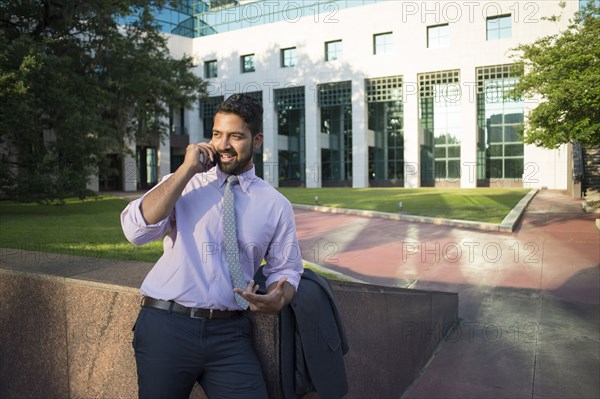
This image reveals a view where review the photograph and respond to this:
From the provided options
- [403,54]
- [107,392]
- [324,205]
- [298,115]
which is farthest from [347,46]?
[107,392]

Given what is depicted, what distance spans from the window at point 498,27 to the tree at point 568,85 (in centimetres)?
2197

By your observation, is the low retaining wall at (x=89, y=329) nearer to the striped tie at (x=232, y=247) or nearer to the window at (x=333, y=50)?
the striped tie at (x=232, y=247)

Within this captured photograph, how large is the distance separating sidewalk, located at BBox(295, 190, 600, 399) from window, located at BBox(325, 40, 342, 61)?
28567 mm

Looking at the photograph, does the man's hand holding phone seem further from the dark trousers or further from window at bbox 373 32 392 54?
window at bbox 373 32 392 54

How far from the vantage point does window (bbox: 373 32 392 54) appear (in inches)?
1531

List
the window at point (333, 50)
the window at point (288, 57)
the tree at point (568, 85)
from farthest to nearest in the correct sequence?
the window at point (288, 57), the window at point (333, 50), the tree at point (568, 85)

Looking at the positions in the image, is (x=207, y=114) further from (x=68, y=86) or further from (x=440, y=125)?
(x=68, y=86)

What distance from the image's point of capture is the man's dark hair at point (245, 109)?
7.60 ft

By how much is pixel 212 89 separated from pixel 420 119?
20.9m

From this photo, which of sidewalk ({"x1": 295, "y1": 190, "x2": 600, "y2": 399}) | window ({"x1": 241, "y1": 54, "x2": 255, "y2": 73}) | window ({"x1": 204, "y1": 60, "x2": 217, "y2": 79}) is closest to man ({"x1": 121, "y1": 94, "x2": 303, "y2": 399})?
sidewalk ({"x1": 295, "y1": 190, "x2": 600, "y2": 399})

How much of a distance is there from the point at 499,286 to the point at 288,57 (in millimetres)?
38510

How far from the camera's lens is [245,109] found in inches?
91.4

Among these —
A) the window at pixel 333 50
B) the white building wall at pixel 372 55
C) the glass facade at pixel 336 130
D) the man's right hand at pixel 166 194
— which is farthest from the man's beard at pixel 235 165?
the window at pixel 333 50

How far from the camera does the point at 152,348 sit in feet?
7.10
